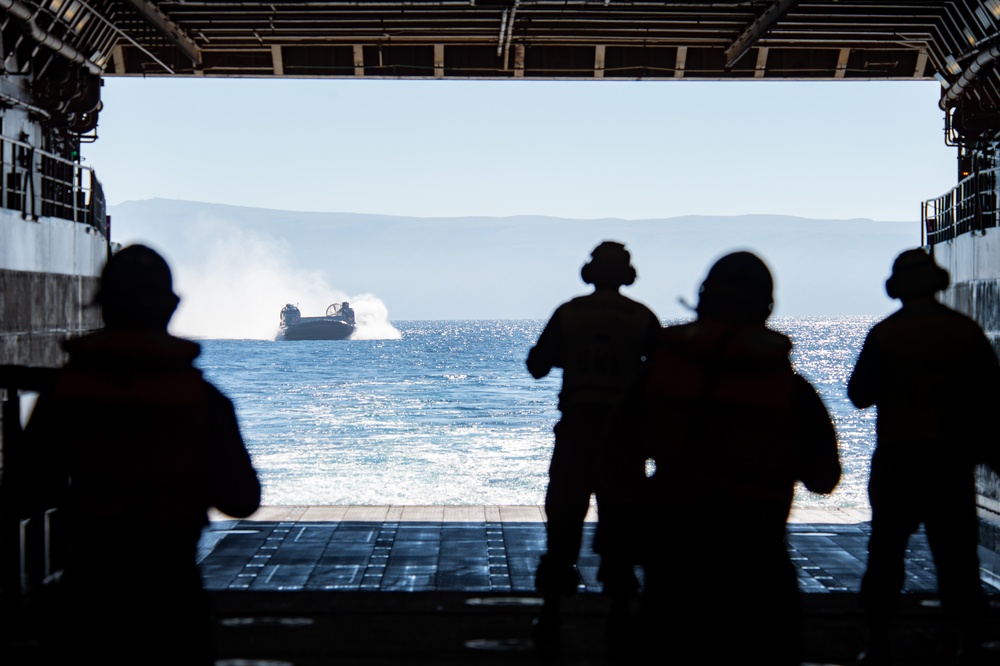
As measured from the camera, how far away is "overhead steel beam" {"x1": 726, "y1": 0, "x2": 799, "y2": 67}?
13.6 m

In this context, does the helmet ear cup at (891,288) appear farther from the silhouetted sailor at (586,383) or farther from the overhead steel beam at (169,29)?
the overhead steel beam at (169,29)

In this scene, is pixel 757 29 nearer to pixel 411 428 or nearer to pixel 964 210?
pixel 964 210

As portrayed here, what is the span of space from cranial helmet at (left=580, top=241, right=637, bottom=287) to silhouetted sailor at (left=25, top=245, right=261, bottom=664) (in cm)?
259

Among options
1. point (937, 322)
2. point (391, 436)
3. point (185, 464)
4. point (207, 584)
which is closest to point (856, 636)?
point (937, 322)

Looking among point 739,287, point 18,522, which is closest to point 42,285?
point 18,522

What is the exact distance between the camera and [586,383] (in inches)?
209

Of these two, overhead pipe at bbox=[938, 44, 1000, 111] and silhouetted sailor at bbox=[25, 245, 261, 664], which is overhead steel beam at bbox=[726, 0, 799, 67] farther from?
silhouetted sailor at bbox=[25, 245, 261, 664]

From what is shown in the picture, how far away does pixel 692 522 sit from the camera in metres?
3.46

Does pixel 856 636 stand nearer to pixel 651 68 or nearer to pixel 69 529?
pixel 69 529

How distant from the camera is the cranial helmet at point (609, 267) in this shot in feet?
17.9

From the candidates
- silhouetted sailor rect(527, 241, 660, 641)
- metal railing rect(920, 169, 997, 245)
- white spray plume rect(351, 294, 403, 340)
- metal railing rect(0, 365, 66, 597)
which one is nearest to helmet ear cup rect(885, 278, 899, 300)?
silhouetted sailor rect(527, 241, 660, 641)

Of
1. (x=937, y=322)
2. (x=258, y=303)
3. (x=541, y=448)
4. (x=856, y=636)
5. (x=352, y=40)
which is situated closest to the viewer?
(x=937, y=322)

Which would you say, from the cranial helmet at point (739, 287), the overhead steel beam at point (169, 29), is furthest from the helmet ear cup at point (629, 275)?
the overhead steel beam at point (169, 29)

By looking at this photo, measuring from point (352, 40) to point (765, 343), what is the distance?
578 inches
